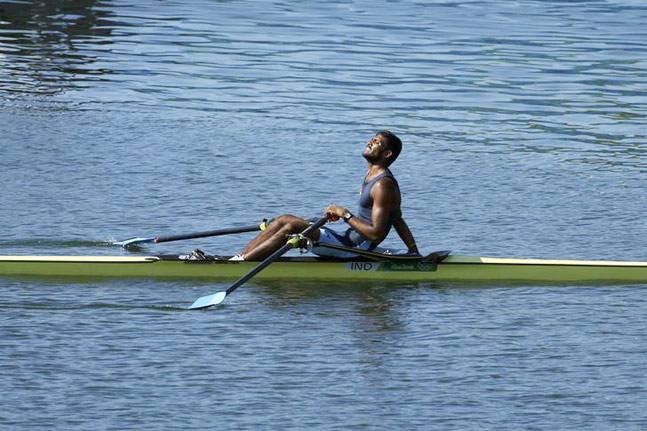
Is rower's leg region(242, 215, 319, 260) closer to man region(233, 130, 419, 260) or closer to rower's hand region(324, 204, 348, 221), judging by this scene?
man region(233, 130, 419, 260)

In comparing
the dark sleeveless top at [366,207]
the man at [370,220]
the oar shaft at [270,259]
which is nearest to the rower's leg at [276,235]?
the man at [370,220]

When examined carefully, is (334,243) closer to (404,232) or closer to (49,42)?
(404,232)

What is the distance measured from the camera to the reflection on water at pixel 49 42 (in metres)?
35.2

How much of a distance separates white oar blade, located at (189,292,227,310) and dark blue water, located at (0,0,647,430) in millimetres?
113

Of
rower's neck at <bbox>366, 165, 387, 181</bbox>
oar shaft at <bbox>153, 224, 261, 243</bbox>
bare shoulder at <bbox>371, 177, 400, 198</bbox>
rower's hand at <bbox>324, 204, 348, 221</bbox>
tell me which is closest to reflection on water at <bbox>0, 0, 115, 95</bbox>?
oar shaft at <bbox>153, 224, 261, 243</bbox>

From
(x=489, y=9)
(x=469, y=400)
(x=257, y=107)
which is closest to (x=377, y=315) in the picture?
(x=469, y=400)

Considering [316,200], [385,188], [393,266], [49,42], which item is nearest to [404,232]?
[393,266]

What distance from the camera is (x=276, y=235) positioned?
18219mm

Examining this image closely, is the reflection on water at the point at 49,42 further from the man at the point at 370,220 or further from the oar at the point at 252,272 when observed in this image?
the oar at the point at 252,272

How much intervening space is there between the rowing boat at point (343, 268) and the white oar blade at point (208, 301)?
972mm

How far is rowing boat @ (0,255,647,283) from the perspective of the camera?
1830 cm

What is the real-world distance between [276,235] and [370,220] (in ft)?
3.45

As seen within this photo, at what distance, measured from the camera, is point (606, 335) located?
55.3 feet

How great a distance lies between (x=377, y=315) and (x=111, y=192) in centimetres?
786
